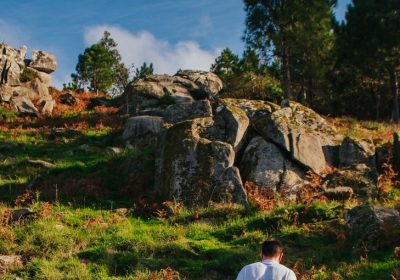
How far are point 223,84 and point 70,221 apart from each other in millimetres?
29934

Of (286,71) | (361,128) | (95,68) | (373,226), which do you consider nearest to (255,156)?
(373,226)

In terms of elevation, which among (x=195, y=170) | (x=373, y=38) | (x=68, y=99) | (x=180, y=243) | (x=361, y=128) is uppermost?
(x=373, y=38)

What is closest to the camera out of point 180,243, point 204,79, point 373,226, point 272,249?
point 272,249

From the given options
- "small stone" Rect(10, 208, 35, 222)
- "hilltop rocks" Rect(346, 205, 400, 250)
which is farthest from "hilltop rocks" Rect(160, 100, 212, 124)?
"hilltop rocks" Rect(346, 205, 400, 250)

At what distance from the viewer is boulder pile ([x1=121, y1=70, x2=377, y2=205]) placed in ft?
51.0

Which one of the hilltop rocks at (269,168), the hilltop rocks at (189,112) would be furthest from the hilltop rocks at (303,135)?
the hilltop rocks at (189,112)

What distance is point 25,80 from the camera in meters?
38.8

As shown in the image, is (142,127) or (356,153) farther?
(142,127)

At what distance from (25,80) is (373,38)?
27.2 meters

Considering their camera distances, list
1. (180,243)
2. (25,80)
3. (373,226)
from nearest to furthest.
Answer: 1. (373,226)
2. (180,243)
3. (25,80)

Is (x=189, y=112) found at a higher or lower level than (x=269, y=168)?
higher

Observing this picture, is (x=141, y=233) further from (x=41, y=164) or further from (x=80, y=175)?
(x=41, y=164)

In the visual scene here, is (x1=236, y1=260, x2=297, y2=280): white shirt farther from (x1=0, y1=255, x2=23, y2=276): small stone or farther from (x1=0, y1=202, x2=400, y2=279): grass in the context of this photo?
(x1=0, y1=255, x2=23, y2=276): small stone

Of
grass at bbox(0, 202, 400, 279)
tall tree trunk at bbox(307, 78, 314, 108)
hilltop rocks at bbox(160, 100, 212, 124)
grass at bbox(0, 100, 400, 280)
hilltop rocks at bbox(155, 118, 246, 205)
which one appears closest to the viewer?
grass at bbox(0, 202, 400, 279)
